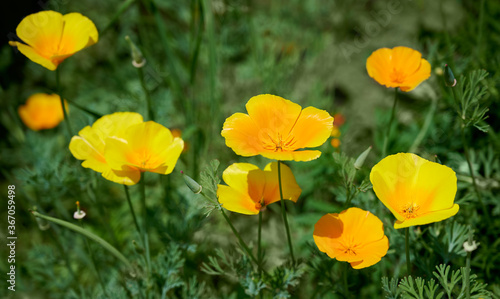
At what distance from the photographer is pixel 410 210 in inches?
41.6

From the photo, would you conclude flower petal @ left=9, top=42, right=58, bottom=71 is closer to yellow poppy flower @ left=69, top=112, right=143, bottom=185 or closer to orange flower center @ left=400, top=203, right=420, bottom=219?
yellow poppy flower @ left=69, top=112, right=143, bottom=185

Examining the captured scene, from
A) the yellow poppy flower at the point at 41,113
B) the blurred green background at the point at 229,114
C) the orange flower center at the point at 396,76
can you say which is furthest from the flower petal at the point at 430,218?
the yellow poppy flower at the point at 41,113

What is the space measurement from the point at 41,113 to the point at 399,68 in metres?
1.91

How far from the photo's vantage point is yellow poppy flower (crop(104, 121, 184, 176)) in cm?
112

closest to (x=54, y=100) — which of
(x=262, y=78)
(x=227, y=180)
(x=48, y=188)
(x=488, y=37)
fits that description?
(x=48, y=188)

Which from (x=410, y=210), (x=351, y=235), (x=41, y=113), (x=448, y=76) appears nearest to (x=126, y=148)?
(x=351, y=235)

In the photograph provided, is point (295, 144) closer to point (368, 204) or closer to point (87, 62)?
point (368, 204)

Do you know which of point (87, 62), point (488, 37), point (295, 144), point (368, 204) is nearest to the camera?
point (295, 144)

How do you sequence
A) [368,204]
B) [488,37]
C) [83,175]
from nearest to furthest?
[368,204], [83,175], [488,37]

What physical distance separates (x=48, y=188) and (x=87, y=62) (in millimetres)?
1541

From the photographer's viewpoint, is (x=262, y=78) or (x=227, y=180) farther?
(x=262, y=78)

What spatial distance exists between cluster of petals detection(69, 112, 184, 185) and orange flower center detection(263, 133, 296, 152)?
26 cm

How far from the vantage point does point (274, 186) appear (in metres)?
1.16

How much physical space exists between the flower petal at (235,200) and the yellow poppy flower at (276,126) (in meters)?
0.15
